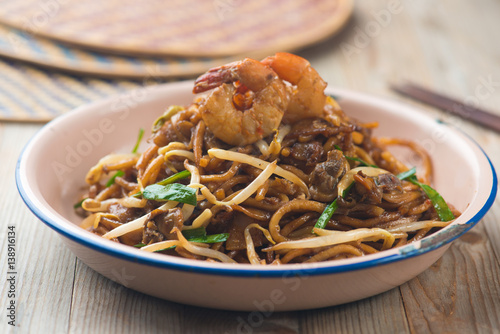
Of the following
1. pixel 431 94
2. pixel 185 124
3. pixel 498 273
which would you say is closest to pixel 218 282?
pixel 185 124

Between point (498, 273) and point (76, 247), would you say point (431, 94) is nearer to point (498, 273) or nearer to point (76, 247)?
point (498, 273)

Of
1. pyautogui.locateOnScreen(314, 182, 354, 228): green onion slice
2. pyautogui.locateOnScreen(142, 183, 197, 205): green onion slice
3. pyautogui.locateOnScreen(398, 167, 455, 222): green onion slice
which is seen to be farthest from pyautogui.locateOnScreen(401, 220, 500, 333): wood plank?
pyautogui.locateOnScreen(142, 183, 197, 205): green onion slice

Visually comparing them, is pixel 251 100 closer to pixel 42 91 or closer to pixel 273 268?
pixel 273 268

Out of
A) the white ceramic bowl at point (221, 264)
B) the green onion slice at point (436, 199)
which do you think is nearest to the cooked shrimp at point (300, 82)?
the green onion slice at point (436, 199)

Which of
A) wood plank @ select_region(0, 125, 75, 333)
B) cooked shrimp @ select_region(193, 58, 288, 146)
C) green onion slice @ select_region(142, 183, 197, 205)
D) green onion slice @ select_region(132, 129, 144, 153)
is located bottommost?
wood plank @ select_region(0, 125, 75, 333)

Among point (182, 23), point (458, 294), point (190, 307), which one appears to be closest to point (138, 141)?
point (190, 307)

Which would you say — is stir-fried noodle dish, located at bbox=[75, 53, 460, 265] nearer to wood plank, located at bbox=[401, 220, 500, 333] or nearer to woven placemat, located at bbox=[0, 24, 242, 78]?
wood plank, located at bbox=[401, 220, 500, 333]
